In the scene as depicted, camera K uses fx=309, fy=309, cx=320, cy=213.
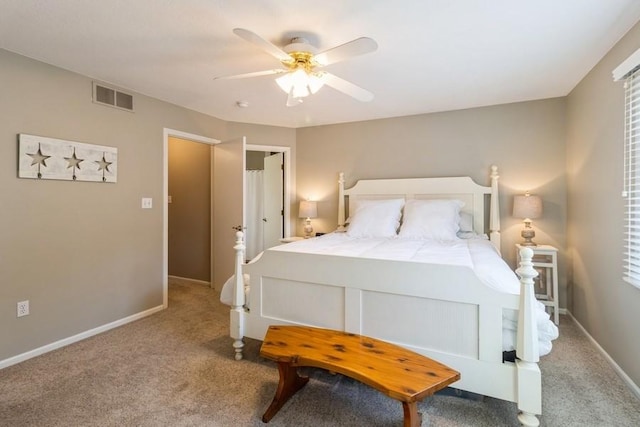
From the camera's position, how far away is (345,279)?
6.30 ft

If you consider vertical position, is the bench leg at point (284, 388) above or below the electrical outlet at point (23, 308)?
below

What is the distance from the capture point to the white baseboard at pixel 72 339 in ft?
7.43

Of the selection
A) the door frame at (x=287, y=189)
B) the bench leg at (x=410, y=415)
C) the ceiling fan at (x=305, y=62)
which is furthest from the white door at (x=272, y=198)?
the bench leg at (x=410, y=415)

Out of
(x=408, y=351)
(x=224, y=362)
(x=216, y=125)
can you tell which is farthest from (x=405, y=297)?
(x=216, y=125)

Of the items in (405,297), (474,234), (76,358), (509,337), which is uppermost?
(474,234)

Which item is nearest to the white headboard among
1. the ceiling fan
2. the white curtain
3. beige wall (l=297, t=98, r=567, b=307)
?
beige wall (l=297, t=98, r=567, b=307)

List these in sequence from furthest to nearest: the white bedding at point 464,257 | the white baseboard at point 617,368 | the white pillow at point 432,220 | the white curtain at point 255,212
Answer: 1. the white curtain at point 255,212
2. the white pillow at point 432,220
3. the white baseboard at point 617,368
4. the white bedding at point 464,257

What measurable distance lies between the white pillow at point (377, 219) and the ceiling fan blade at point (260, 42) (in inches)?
72.6

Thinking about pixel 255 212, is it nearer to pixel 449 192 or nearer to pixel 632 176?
pixel 449 192

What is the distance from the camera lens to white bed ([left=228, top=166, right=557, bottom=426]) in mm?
1522

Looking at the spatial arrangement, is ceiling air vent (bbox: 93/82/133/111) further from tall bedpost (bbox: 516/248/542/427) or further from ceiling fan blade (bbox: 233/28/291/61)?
tall bedpost (bbox: 516/248/542/427)

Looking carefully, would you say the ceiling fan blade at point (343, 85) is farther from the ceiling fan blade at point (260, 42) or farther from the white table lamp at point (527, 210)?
the white table lamp at point (527, 210)

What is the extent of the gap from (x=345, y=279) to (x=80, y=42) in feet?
8.01

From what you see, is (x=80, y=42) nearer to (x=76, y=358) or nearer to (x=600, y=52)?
(x=76, y=358)
